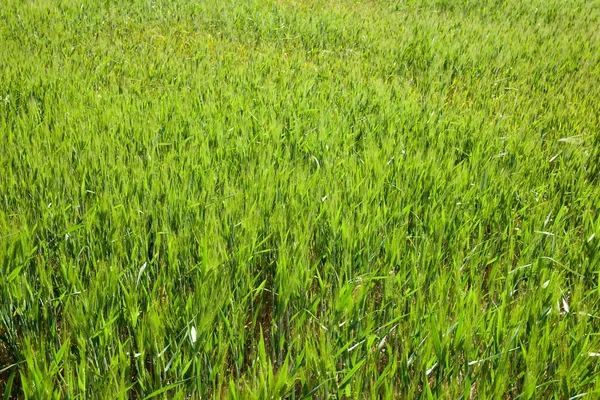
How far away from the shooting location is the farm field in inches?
48.8

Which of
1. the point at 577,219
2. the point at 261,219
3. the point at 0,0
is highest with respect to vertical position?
the point at 0,0

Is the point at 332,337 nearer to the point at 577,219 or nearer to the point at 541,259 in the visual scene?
the point at 541,259

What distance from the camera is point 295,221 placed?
182cm

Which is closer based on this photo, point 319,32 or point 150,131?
point 150,131

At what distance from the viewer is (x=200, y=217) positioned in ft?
6.01

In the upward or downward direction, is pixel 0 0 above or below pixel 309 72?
above

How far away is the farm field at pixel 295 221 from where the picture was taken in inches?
48.8

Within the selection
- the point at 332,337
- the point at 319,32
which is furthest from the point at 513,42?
the point at 332,337

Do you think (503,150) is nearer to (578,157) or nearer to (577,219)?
(578,157)

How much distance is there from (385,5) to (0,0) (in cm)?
443

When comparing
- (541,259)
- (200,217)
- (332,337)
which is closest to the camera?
(332,337)

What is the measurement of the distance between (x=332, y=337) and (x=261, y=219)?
0.58 m

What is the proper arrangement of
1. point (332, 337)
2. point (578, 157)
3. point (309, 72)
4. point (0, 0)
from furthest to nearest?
point (0, 0), point (309, 72), point (578, 157), point (332, 337)

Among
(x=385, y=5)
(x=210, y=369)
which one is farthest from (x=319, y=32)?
(x=210, y=369)
